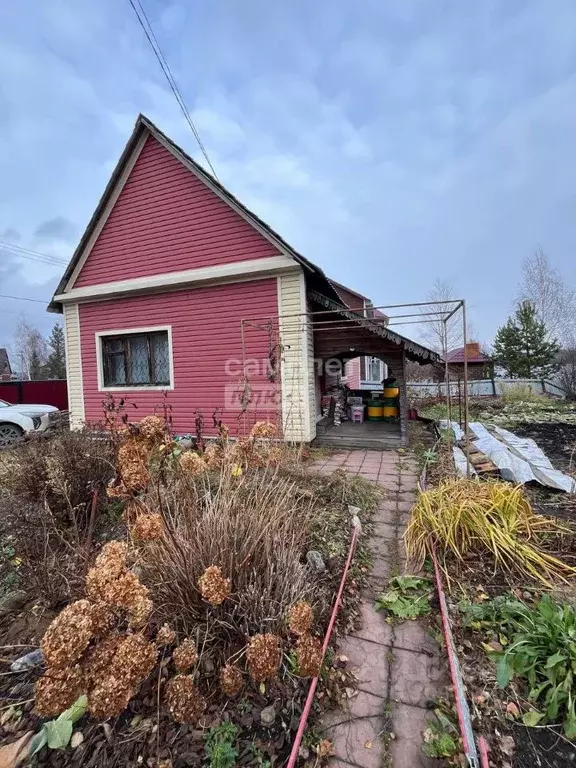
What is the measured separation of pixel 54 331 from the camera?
41.3 metres

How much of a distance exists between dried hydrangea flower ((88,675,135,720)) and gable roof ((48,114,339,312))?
6.39 metres

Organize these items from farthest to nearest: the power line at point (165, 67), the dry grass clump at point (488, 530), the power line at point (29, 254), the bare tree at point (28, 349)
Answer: the bare tree at point (28, 349)
the power line at point (29, 254)
the power line at point (165, 67)
the dry grass clump at point (488, 530)

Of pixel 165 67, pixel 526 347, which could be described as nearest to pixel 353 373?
pixel 165 67

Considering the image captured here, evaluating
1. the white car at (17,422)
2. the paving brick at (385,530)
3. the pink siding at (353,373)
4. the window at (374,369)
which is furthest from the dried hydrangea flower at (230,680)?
the window at (374,369)

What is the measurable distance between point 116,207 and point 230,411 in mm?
5763

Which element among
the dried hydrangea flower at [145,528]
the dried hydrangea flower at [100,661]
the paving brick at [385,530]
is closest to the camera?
the dried hydrangea flower at [100,661]

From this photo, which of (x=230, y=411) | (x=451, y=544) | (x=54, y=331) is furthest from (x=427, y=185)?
(x=54, y=331)

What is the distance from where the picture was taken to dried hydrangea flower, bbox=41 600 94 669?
112 centimetres

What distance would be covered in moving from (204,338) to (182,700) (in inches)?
269

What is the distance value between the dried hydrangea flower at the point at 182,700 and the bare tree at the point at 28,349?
47.0 metres

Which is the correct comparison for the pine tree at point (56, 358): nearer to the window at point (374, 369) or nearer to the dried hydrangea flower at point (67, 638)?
the window at point (374, 369)

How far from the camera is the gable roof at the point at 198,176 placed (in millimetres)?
6707

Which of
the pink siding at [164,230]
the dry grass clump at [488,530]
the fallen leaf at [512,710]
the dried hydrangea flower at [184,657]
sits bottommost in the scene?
the fallen leaf at [512,710]

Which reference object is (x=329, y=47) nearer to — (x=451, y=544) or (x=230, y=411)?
(x=230, y=411)
